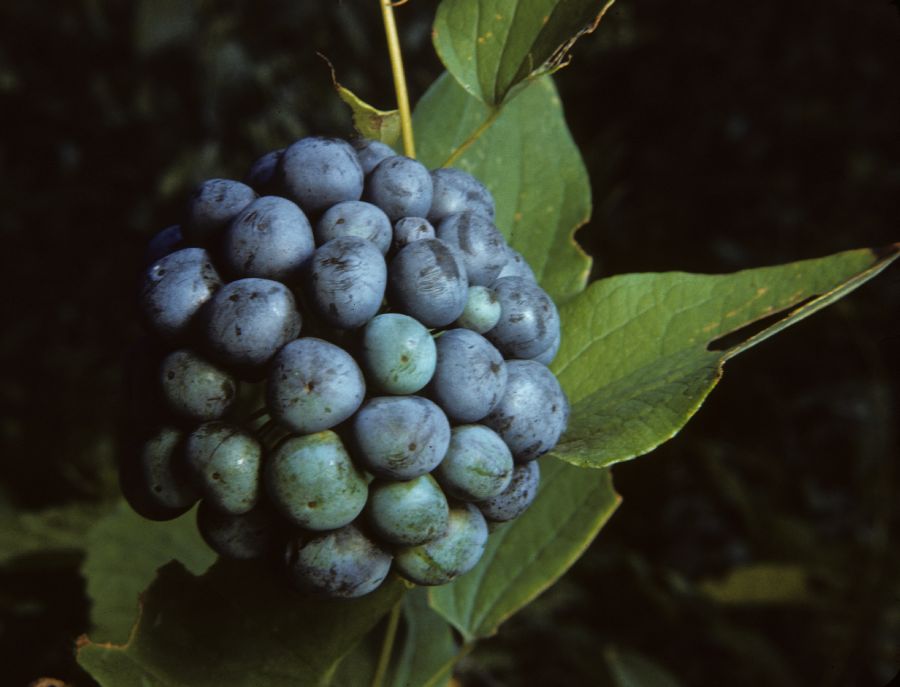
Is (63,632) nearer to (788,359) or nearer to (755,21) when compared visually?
(788,359)

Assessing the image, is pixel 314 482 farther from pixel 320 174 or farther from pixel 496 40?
pixel 496 40

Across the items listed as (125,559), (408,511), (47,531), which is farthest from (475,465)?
(47,531)

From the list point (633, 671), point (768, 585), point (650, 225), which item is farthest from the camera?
point (650, 225)

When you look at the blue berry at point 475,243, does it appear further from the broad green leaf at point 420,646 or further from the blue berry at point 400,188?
the broad green leaf at point 420,646

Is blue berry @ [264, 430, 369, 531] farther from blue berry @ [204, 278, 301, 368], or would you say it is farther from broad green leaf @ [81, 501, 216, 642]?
broad green leaf @ [81, 501, 216, 642]

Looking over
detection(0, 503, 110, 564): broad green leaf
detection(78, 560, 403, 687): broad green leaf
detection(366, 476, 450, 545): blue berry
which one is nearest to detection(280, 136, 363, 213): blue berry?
detection(366, 476, 450, 545): blue berry

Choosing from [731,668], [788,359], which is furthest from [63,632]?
[788,359]

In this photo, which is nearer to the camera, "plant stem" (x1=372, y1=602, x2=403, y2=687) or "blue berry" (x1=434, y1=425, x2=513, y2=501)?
"blue berry" (x1=434, y1=425, x2=513, y2=501)
